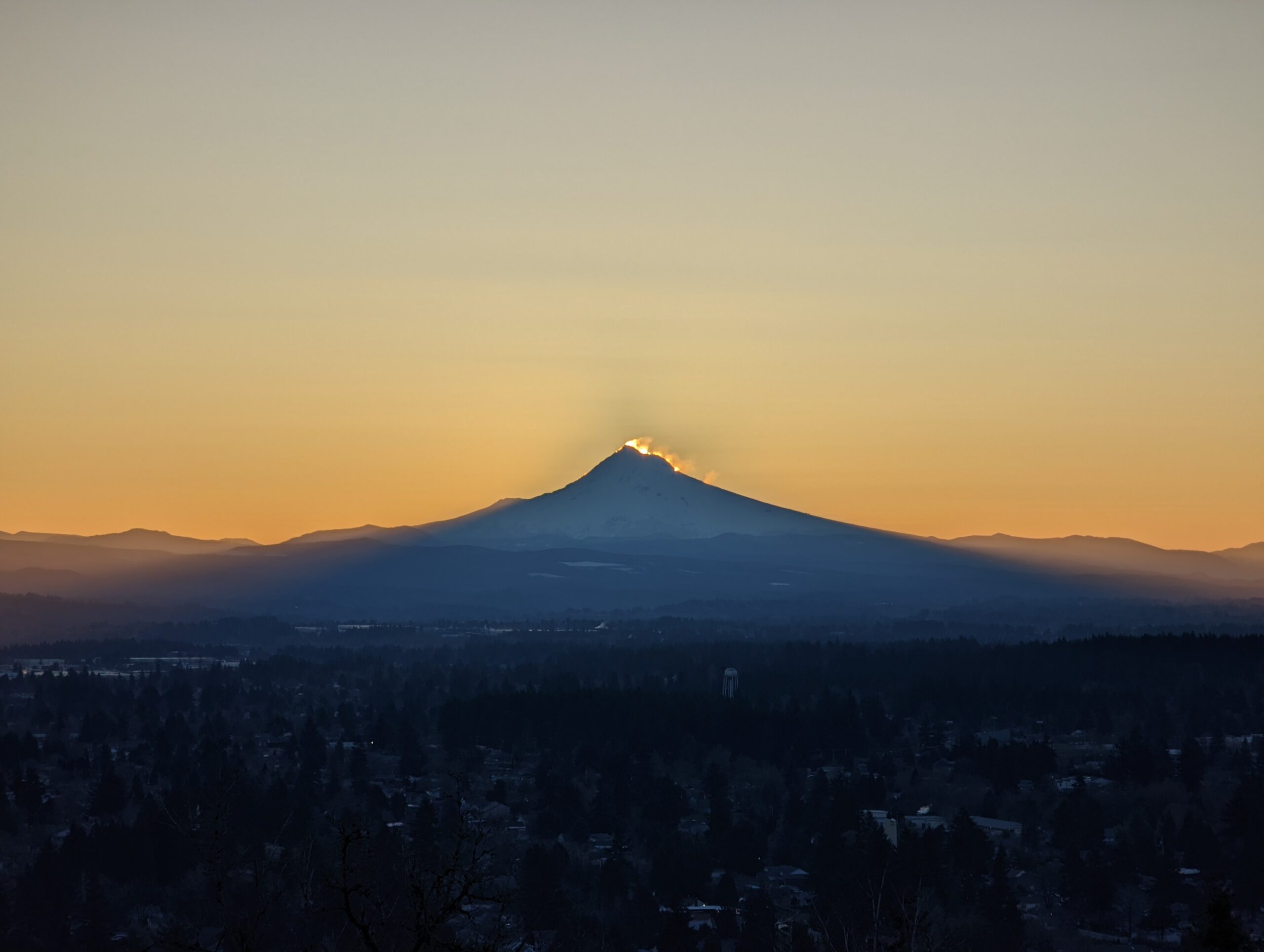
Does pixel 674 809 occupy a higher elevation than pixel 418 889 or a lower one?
lower

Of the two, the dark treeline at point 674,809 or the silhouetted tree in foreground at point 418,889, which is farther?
the dark treeline at point 674,809

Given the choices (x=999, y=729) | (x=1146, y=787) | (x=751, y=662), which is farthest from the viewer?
(x=751, y=662)

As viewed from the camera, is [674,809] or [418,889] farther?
[674,809]

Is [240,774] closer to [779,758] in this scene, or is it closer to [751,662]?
[779,758]

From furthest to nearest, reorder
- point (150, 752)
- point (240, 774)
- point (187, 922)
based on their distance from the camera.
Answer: point (150, 752)
point (240, 774)
point (187, 922)

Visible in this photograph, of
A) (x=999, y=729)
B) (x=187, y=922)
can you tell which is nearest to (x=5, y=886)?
(x=187, y=922)

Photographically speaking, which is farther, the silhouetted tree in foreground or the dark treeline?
the dark treeline

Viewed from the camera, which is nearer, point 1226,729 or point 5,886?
point 5,886
